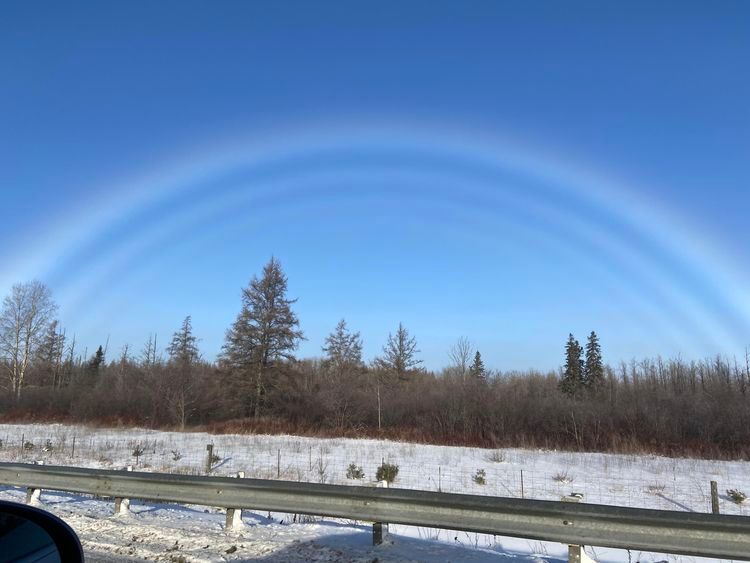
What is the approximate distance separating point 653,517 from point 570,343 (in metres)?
81.8

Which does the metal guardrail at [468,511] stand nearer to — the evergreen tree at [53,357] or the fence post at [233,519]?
the fence post at [233,519]

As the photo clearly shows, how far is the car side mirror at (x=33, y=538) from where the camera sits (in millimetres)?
2521

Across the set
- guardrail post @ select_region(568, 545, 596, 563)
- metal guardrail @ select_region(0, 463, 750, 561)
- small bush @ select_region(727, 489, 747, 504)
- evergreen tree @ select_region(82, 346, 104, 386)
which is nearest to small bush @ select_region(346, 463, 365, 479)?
small bush @ select_region(727, 489, 747, 504)

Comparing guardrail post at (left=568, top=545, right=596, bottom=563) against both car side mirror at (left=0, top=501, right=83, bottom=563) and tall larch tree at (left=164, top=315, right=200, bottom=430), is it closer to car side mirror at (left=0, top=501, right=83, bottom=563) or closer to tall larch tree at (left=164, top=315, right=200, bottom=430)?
car side mirror at (left=0, top=501, right=83, bottom=563)

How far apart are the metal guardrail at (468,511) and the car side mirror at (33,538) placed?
13.9ft

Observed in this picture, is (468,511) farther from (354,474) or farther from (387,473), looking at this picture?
(354,474)

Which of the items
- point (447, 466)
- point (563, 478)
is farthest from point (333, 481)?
point (563, 478)

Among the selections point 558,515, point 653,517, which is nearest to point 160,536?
point 558,515

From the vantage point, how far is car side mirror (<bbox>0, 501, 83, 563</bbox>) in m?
2.52

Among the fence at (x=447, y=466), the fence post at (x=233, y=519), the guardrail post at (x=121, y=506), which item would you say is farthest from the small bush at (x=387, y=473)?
the fence post at (x=233, y=519)

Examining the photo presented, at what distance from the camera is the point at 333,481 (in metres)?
19.2

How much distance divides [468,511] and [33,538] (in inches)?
177

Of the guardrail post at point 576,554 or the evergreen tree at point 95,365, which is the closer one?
the guardrail post at point 576,554

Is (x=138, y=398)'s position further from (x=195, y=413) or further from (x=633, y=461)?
(x=633, y=461)
